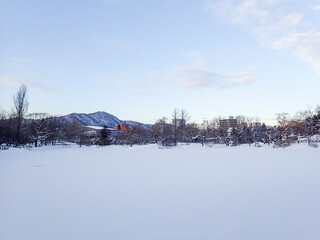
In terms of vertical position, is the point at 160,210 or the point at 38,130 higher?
the point at 38,130

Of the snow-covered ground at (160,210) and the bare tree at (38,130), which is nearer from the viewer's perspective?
the snow-covered ground at (160,210)

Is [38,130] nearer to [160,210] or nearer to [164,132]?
[164,132]

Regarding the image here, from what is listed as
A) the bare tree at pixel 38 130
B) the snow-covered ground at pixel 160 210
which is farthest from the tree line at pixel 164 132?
the snow-covered ground at pixel 160 210

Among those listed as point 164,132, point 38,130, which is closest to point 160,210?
point 38,130

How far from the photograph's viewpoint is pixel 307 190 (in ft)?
15.7

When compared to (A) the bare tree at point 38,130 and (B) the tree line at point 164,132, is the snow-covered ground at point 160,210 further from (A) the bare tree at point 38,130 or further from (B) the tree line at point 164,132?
(A) the bare tree at point 38,130

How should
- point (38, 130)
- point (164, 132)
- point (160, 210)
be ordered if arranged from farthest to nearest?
1. point (164, 132)
2. point (38, 130)
3. point (160, 210)

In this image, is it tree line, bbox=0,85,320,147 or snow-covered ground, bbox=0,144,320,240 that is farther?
tree line, bbox=0,85,320,147

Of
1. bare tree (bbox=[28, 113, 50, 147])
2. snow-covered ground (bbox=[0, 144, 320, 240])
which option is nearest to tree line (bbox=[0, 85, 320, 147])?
bare tree (bbox=[28, 113, 50, 147])

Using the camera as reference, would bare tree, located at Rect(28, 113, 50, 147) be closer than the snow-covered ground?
No

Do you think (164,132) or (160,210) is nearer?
(160,210)

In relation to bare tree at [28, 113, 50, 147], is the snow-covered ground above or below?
below

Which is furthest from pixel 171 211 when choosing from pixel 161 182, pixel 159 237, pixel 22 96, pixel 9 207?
pixel 22 96

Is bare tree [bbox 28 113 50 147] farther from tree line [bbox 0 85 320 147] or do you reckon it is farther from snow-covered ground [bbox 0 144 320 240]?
snow-covered ground [bbox 0 144 320 240]
